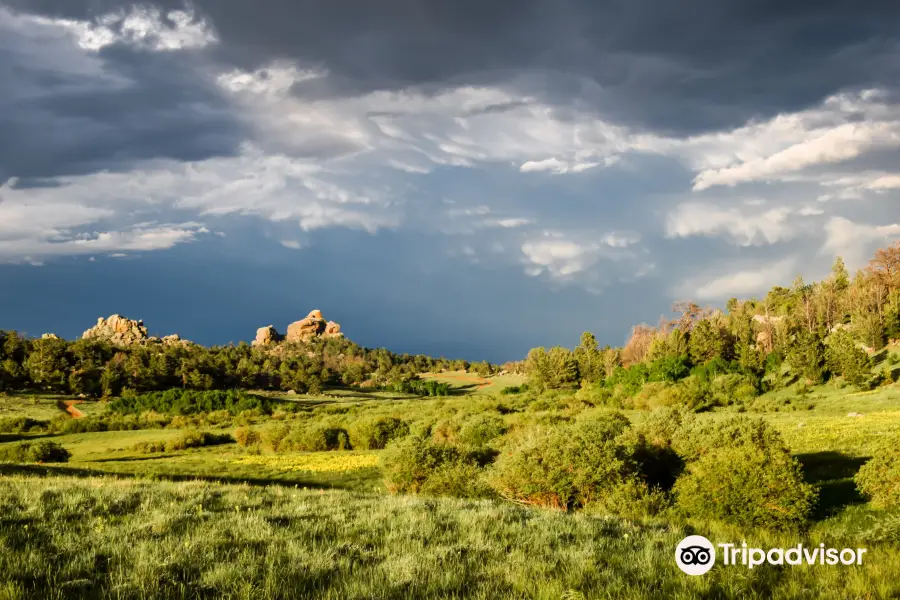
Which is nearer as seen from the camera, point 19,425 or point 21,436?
point 21,436

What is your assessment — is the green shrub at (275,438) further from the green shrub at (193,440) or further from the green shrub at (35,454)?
the green shrub at (35,454)

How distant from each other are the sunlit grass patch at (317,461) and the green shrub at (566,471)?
796 inches

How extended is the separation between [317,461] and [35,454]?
26.0m

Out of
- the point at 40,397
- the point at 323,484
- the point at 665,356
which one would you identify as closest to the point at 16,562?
the point at 323,484

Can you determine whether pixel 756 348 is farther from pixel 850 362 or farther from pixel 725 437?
pixel 725 437

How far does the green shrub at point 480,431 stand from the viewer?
44.0m

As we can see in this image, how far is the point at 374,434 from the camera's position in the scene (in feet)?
171

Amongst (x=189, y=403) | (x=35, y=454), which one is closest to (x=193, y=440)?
(x=35, y=454)

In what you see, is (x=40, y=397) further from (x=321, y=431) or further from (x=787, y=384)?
(x=787, y=384)

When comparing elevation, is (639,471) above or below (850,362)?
below

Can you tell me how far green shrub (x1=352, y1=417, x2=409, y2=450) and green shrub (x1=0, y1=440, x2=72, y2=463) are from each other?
26505 millimetres

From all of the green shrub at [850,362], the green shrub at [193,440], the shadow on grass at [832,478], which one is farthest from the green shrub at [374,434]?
the green shrub at [850,362]

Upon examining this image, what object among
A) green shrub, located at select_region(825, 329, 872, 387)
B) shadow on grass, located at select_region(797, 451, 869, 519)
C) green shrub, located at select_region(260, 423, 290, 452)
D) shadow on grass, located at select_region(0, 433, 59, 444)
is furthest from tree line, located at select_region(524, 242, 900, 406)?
shadow on grass, located at select_region(0, 433, 59, 444)

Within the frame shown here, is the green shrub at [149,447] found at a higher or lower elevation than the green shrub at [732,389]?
lower
